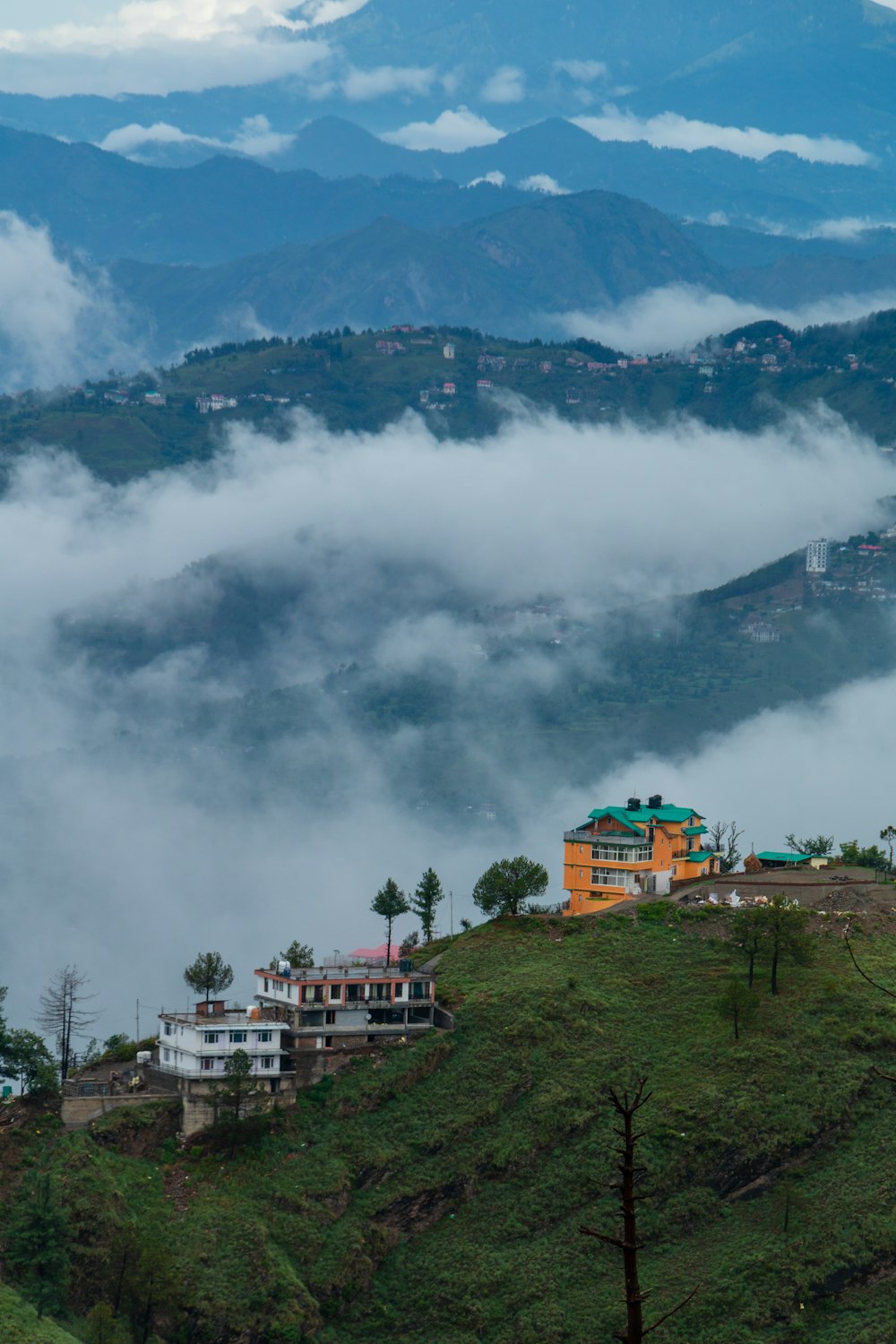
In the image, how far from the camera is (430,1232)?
8862cm

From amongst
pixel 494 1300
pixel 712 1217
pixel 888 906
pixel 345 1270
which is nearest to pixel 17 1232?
pixel 345 1270

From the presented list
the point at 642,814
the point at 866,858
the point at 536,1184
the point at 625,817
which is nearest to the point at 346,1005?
the point at 536,1184

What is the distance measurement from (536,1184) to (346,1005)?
12.7 meters

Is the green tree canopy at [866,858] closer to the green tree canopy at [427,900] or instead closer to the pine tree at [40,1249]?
the green tree canopy at [427,900]

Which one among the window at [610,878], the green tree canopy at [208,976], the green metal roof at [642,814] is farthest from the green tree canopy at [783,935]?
the green tree canopy at [208,976]

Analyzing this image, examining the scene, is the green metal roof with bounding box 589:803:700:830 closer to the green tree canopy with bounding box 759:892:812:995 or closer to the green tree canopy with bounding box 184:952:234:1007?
the green tree canopy with bounding box 759:892:812:995

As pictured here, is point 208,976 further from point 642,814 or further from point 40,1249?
point 642,814

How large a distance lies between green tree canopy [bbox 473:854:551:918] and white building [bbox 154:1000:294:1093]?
22369 millimetres

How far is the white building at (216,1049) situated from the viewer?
3666 inches

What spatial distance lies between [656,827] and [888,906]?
16.4m

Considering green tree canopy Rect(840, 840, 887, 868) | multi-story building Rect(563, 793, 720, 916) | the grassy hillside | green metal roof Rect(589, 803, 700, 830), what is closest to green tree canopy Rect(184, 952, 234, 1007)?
the grassy hillside

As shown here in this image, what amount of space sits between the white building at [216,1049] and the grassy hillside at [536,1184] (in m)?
2.03

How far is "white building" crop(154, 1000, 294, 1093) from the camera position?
93.1 metres

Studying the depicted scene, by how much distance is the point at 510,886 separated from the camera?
115438 mm
